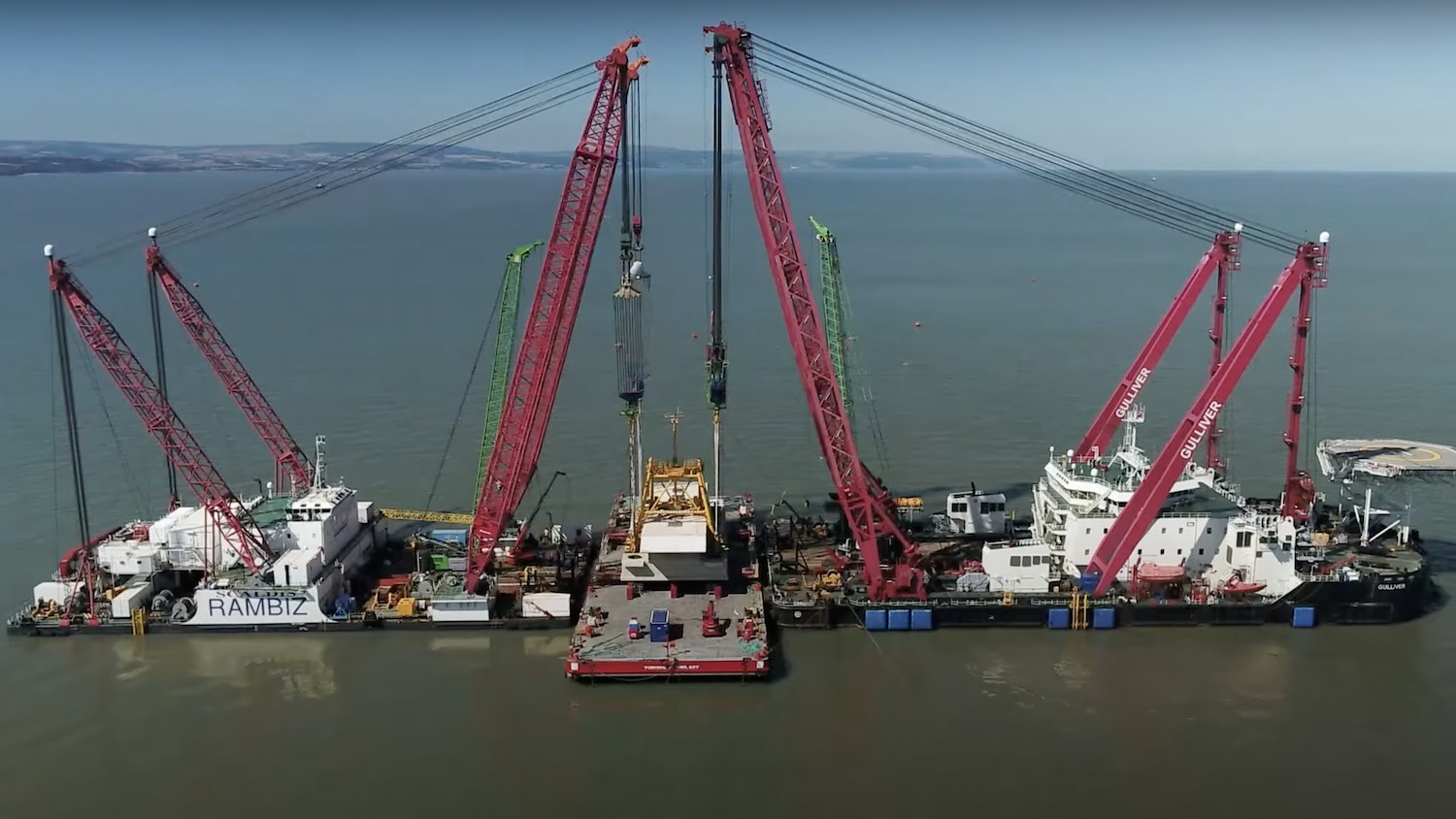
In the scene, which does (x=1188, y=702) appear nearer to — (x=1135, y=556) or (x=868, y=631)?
(x=1135, y=556)

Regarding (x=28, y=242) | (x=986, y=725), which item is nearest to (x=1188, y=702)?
(x=986, y=725)

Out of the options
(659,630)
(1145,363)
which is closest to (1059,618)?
(1145,363)

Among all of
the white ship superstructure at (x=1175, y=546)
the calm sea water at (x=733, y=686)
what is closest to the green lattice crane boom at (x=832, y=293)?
the calm sea water at (x=733, y=686)

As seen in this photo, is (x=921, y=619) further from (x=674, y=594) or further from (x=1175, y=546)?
(x=1175, y=546)

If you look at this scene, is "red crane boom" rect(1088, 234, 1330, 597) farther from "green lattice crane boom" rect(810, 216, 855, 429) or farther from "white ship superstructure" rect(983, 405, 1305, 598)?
"green lattice crane boom" rect(810, 216, 855, 429)

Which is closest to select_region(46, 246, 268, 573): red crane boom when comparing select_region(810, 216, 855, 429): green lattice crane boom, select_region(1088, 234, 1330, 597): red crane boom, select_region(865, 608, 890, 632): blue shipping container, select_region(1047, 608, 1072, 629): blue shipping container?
select_region(865, 608, 890, 632): blue shipping container

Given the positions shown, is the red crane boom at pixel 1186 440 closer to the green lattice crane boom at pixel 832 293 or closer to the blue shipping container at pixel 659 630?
the green lattice crane boom at pixel 832 293
